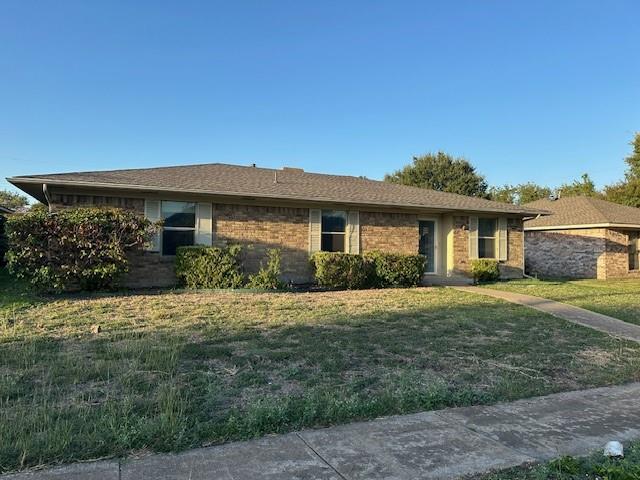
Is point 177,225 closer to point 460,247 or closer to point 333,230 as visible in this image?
point 333,230

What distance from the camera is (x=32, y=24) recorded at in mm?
11961

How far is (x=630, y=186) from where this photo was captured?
35.6 m

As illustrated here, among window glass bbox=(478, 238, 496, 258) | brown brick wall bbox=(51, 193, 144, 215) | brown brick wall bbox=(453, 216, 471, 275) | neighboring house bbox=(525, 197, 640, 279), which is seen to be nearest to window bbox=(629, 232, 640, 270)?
neighboring house bbox=(525, 197, 640, 279)

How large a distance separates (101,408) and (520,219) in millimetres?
16466

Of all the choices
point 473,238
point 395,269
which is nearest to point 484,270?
point 473,238

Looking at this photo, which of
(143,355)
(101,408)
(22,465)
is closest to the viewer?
(22,465)

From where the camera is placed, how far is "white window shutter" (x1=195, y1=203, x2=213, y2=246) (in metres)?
12.9

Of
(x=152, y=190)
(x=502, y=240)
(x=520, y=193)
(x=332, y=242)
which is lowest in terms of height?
(x=332, y=242)

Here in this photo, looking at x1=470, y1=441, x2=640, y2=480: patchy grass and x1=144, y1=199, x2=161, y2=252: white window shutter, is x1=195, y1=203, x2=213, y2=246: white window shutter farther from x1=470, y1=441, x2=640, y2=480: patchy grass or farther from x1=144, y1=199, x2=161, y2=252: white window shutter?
x1=470, y1=441, x2=640, y2=480: patchy grass

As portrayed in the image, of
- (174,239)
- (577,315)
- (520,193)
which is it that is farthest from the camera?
(520,193)

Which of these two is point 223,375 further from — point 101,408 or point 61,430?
point 61,430

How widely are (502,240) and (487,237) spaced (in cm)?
57

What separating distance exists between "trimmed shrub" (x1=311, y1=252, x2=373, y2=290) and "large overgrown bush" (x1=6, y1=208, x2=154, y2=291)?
15.2ft

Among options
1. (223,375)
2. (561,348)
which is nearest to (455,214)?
(561,348)
